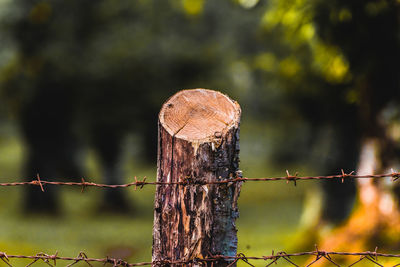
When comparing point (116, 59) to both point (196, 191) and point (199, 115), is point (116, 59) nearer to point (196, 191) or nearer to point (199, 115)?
point (199, 115)

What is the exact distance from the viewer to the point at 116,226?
22453mm

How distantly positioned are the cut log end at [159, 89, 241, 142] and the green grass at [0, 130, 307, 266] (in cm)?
722

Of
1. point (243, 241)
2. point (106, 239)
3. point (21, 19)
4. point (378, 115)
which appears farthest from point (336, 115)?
point (21, 19)

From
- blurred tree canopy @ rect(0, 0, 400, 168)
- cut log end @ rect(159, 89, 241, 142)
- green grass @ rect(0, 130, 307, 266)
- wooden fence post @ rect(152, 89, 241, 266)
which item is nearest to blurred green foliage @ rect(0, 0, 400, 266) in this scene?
blurred tree canopy @ rect(0, 0, 400, 168)

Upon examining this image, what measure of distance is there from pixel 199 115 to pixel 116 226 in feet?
64.4

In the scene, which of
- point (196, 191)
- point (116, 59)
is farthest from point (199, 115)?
point (116, 59)

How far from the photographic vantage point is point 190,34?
80.5 ft

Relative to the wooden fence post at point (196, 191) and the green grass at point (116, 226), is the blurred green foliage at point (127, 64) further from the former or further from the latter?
the wooden fence post at point (196, 191)

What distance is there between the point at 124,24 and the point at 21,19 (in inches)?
150

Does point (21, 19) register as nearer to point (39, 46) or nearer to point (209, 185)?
point (39, 46)

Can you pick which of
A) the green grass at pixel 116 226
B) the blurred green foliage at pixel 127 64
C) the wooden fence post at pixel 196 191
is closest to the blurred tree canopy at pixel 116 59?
the blurred green foliage at pixel 127 64

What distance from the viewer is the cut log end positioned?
126 inches

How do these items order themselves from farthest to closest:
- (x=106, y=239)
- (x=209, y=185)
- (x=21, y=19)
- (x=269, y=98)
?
1. (x=269, y=98)
2. (x=21, y=19)
3. (x=106, y=239)
4. (x=209, y=185)

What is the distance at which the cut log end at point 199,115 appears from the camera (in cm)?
320
